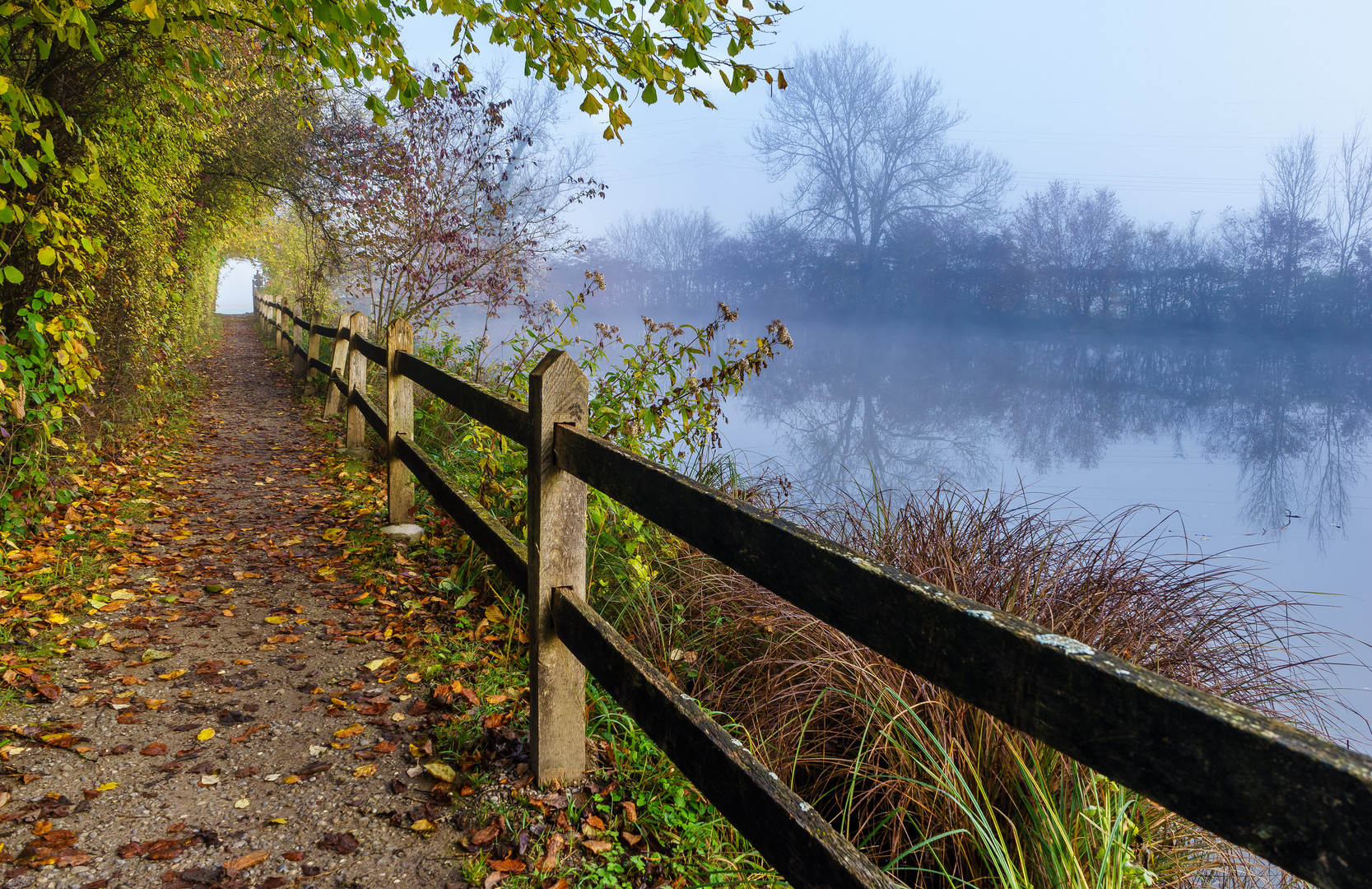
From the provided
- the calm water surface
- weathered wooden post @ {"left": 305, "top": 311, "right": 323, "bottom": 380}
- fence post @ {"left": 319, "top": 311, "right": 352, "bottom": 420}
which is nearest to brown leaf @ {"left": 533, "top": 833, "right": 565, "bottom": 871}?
the calm water surface

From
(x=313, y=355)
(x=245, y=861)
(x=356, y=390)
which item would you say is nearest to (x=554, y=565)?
(x=245, y=861)

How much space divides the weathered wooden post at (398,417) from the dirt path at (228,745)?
1.88 feet

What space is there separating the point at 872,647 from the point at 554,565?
171cm

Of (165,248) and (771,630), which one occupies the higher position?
(165,248)

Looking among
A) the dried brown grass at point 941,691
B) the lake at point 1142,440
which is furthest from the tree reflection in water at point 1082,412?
the dried brown grass at point 941,691

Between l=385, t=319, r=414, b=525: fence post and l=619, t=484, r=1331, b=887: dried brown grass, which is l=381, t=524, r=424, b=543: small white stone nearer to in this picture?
l=385, t=319, r=414, b=525: fence post

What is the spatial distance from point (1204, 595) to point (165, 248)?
35.5 ft

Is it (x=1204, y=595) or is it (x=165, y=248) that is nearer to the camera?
(x=1204, y=595)

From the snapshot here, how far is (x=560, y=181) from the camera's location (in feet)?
36.3

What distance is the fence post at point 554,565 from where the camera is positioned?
2.89 metres

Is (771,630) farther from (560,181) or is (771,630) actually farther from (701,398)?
(560,181)

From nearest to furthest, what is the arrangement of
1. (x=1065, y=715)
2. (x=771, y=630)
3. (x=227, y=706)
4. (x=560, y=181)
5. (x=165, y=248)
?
(x=1065, y=715) → (x=227, y=706) → (x=771, y=630) → (x=165, y=248) → (x=560, y=181)

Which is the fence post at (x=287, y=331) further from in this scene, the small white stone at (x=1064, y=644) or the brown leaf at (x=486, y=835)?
the small white stone at (x=1064, y=644)

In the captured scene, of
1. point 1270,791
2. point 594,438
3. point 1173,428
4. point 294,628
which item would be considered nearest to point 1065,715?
point 1270,791
